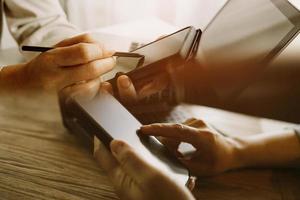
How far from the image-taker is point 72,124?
19.2 inches

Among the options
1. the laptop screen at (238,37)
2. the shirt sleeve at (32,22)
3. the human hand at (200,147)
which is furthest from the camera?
the shirt sleeve at (32,22)

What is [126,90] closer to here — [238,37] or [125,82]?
[125,82]

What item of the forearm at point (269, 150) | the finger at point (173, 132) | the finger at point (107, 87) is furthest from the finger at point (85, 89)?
the forearm at point (269, 150)

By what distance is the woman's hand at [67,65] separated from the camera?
17.0 inches

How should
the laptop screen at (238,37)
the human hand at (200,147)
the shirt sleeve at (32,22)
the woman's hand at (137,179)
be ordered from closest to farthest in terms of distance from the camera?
the woman's hand at (137,179), the human hand at (200,147), the laptop screen at (238,37), the shirt sleeve at (32,22)

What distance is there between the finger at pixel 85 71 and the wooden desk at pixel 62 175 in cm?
8

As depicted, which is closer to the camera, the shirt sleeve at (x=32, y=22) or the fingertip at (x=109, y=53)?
the fingertip at (x=109, y=53)

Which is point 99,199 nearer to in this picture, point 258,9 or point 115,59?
point 115,59

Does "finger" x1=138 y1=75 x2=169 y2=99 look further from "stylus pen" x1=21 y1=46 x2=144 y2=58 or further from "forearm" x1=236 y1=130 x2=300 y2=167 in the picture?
"forearm" x1=236 y1=130 x2=300 y2=167

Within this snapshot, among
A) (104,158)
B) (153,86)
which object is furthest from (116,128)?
(153,86)

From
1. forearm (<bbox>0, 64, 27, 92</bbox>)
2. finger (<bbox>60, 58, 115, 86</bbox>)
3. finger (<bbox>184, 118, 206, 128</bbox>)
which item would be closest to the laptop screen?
finger (<bbox>184, 118, 206, 128</bbox>)

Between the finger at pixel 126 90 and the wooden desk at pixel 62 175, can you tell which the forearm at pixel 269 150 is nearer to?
the wooden desk at pixel 62 175

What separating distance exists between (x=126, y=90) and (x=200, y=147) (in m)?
0.15

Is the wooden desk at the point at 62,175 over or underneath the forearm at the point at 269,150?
underneath
